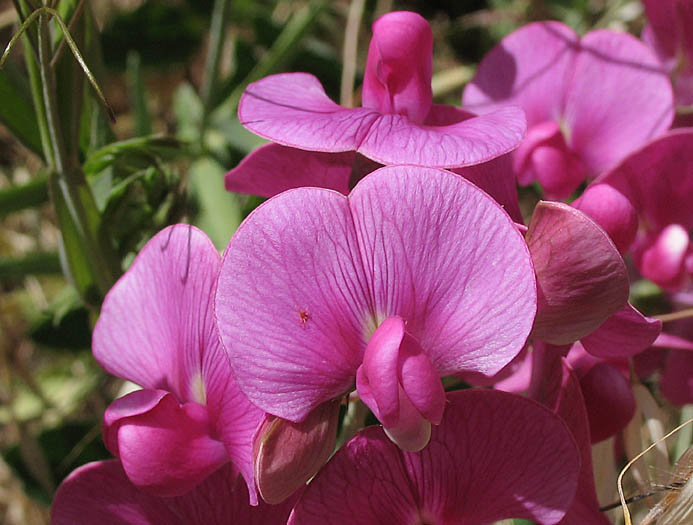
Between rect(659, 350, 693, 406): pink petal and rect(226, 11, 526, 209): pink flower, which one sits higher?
rect(226, 11, 526, 209): pink flower

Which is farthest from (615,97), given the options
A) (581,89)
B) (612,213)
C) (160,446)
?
(160,446)

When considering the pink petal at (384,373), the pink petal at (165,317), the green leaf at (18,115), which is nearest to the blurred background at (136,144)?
the green leaf at (18,115)

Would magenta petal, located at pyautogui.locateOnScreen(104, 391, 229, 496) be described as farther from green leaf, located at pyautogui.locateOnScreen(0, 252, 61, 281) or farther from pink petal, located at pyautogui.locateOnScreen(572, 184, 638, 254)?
green leaf, located at pyautogui.locateOnScreen(0, 252, 61, 281)

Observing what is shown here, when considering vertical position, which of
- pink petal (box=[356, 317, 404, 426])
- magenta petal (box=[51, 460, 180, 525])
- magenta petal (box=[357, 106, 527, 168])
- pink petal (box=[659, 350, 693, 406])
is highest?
magenta petal (box=[357, 106, 527, 168])

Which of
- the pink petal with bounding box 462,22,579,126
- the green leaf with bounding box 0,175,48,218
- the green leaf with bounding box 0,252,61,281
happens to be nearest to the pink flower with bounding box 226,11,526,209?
the pink petal with bounding box 462,22,579,126

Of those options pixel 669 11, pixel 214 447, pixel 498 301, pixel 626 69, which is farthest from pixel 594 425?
pixel 669 11

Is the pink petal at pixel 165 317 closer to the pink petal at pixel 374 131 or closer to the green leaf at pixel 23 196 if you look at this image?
the pink petal at pixel 374 131

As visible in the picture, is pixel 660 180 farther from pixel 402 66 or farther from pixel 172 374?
pixel 172 374
